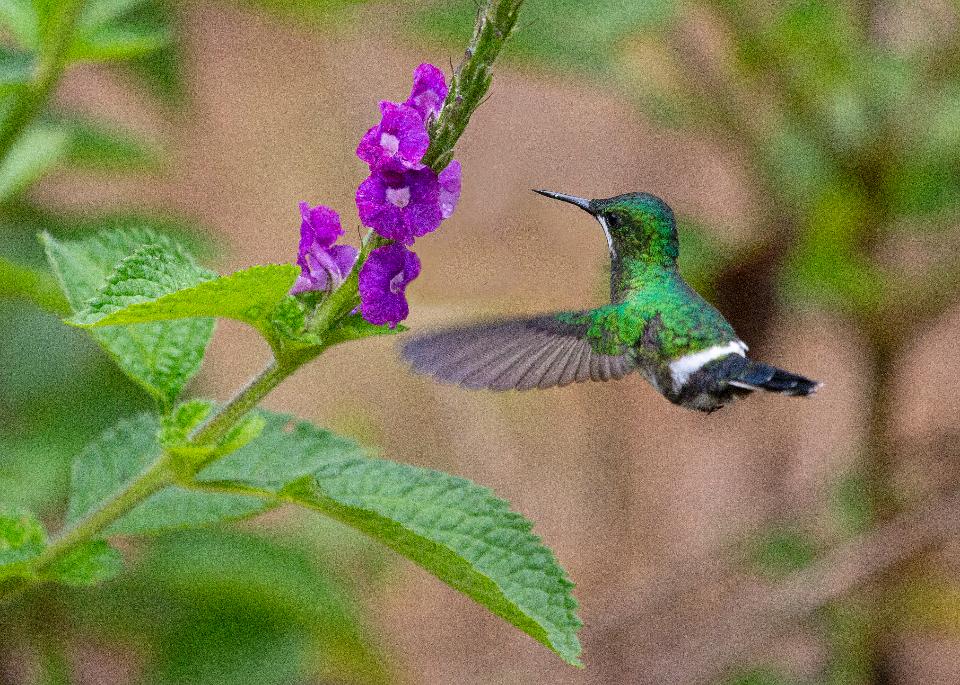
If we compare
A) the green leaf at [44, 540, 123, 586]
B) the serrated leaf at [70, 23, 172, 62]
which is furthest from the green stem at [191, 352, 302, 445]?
the serrated leaf at [70, 23, 172, 62]

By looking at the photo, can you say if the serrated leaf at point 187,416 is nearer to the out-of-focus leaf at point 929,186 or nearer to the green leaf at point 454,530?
the green leaf at point 454,530

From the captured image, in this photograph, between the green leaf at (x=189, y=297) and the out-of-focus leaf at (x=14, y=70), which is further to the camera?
the out-of-focus leaf at (x=14, y=70)

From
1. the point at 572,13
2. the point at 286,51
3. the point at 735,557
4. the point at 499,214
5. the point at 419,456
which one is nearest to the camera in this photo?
the point at 572,13

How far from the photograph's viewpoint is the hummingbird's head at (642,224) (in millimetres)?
1630

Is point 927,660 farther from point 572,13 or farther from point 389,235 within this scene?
point 389,235

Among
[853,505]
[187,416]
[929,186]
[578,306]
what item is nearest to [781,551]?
[853,505]

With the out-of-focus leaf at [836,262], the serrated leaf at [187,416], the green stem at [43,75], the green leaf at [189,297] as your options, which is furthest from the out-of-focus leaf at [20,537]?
the out-of-focus leaf at [836,262]

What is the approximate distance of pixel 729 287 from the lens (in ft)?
9.55

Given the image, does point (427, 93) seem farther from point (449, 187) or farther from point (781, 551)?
point (781, 551)

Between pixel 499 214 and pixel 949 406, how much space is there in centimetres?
160

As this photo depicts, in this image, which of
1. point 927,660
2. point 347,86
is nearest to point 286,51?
point 347,86

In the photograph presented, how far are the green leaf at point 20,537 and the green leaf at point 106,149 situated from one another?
968 mm

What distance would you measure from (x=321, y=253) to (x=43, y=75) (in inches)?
24.7

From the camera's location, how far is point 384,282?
1.07 metres
